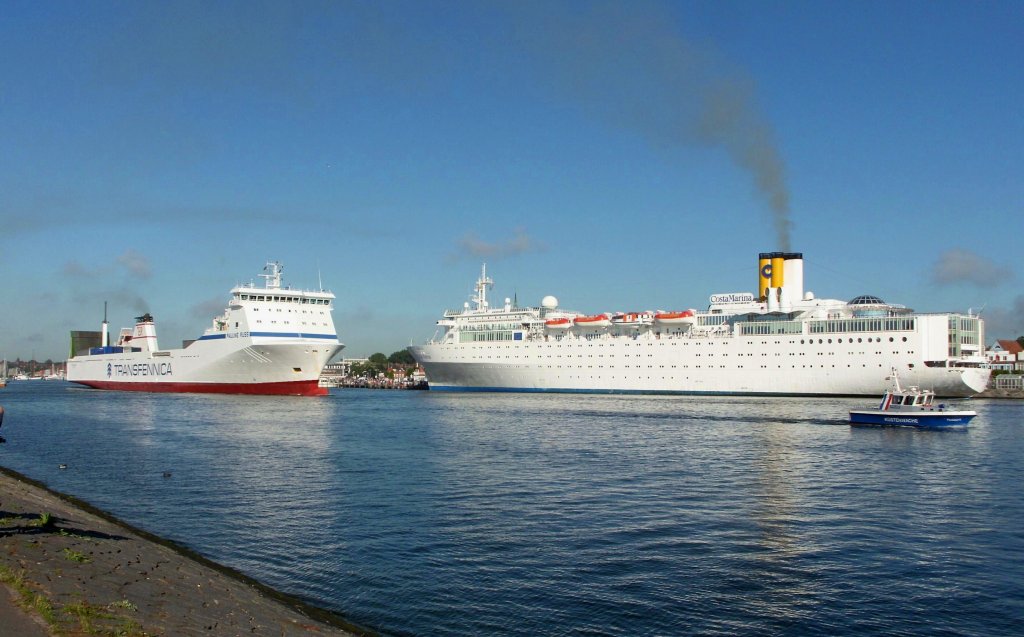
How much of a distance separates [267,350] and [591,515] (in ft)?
151

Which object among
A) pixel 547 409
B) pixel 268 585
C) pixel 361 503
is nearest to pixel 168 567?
pixel 268 585

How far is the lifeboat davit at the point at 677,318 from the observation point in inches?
2537

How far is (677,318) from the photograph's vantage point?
64562mm

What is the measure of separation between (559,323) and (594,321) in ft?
10.4

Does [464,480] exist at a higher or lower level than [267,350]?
lower

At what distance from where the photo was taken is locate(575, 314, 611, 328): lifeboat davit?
67.7 m

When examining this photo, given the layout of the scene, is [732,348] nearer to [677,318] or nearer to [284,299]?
[677,318]

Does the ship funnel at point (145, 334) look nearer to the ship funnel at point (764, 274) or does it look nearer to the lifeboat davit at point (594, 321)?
the lifeboat davit at point (594, 321)

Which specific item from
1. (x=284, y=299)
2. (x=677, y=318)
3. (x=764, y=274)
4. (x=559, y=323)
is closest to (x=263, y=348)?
(x=284, y=299)

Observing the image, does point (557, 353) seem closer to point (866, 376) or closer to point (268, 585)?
point (866, 376)

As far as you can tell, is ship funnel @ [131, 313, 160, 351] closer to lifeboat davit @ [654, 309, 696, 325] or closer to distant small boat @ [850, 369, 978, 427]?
lifeboat davit @ [654, 309, 696, 325]

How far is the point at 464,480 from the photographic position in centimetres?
2127

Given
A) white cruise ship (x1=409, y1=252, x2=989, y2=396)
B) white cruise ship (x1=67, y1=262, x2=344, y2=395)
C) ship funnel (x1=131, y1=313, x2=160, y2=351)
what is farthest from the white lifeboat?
ship funnel (x1=131, y1=313, x2=160, y2=351)

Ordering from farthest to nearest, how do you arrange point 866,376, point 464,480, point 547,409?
point 866,376 → point 547,409 → point 464,480
